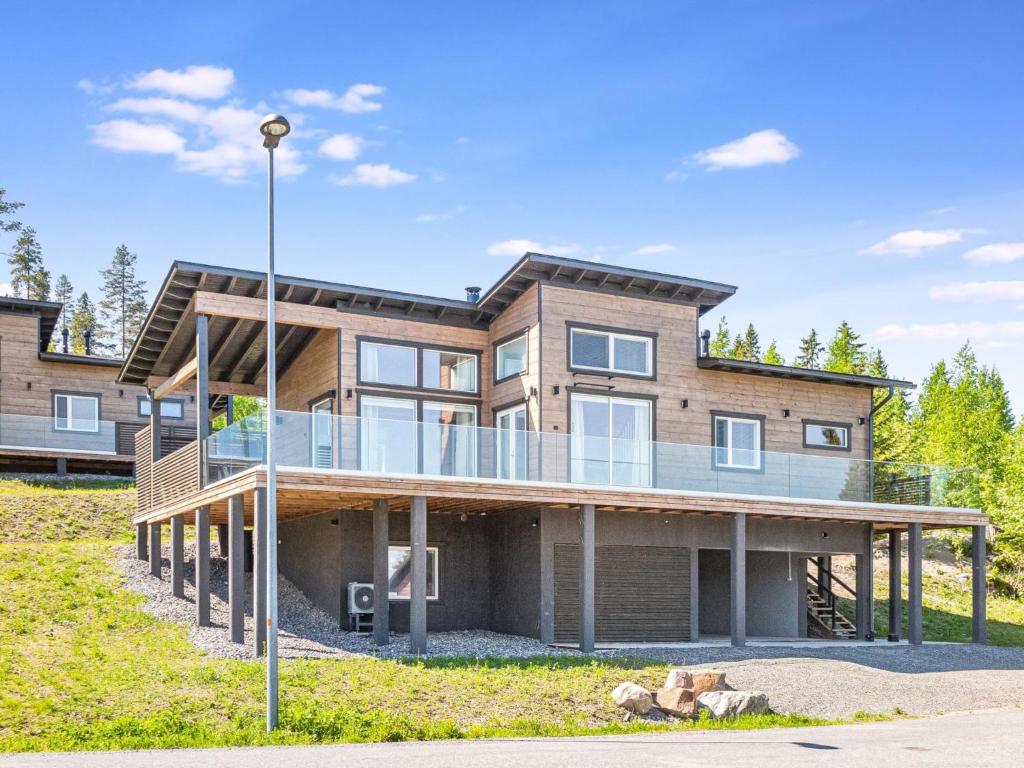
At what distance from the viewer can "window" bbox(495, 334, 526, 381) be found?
24172mm

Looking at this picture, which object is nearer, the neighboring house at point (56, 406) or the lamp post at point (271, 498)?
the lamp post at point (271, 498)

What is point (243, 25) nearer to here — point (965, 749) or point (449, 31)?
point (449, 31)

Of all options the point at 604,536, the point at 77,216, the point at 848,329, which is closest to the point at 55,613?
the point at 604,536

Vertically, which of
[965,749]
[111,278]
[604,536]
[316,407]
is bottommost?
[965,749]

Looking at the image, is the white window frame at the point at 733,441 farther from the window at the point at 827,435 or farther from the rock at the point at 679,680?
the rock at the point at 679,680

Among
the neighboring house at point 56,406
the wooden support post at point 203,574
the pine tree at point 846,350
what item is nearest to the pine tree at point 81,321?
the neighboring house at point 56,406

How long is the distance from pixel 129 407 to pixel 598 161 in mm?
21026

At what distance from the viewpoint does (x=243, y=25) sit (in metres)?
18.5

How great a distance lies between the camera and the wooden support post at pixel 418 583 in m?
19.4


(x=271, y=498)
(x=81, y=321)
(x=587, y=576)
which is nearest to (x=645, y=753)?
(x=271, y=498)

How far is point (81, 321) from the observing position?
248 ft

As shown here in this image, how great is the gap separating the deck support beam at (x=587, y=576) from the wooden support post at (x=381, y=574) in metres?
3.70

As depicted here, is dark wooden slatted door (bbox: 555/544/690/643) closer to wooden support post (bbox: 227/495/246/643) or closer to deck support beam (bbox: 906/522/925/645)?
deck support beam (bbox: 906/522/925/645)

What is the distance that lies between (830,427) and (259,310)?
1468cm
